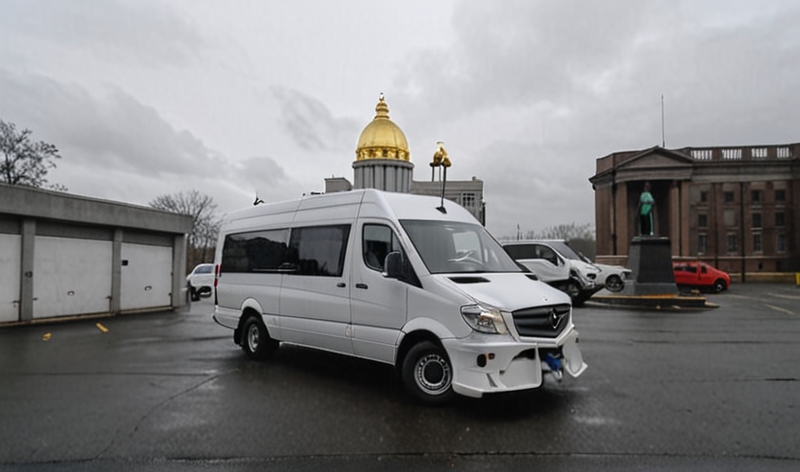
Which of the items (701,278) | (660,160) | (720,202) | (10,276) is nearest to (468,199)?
(660,160)

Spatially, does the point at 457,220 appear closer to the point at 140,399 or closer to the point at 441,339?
the point at 441,339

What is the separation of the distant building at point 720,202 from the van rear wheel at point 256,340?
185ft

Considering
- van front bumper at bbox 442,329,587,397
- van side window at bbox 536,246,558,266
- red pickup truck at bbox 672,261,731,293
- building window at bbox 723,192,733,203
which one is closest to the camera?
van front bumper at bbox 442,329,587,397

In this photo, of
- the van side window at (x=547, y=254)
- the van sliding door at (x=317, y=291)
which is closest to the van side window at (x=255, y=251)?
the van sliding door at (x=317, y=291)

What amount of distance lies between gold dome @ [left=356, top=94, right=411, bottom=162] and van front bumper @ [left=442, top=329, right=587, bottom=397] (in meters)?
34.6

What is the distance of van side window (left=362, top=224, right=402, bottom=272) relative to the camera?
6672 mm

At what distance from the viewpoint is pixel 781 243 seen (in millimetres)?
58688

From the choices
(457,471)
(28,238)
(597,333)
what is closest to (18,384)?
(457,471)

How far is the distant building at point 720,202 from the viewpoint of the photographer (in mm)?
58500

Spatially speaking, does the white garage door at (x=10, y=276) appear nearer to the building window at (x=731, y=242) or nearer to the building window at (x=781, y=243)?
the building window at (x=731, y=242)

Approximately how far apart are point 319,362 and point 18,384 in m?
4.17

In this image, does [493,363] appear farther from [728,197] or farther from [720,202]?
[728,197]

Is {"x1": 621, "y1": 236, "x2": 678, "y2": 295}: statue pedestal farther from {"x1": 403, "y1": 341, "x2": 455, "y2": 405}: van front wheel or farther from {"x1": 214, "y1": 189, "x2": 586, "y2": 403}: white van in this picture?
{"x1": 403, "y1": 341, "x2": 455, "y2": 405}: van front wheel

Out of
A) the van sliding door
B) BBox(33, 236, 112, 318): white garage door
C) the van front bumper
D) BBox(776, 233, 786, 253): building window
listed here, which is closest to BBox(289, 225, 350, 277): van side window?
the van sliding door
